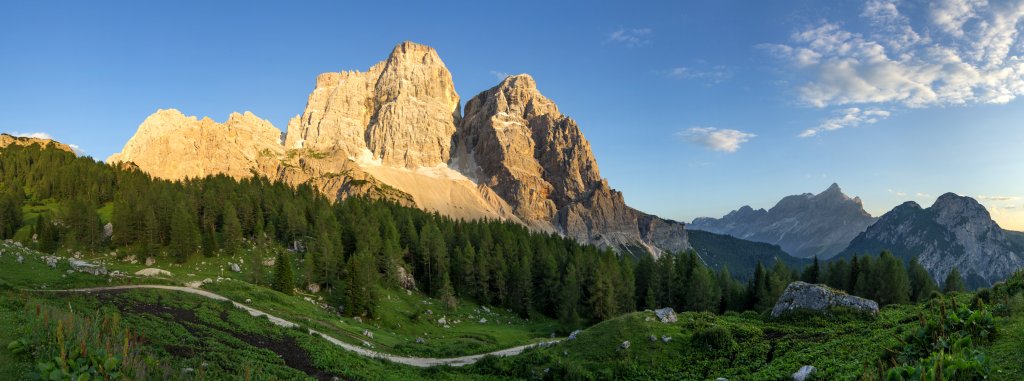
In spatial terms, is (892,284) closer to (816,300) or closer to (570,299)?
(570,299)

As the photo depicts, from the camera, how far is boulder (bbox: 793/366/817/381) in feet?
71.8

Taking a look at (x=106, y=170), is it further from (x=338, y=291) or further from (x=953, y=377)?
(x=953, y=377)

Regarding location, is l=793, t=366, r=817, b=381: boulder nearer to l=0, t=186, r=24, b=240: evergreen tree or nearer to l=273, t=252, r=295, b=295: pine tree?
l=273, t=252, r=295, b=295: pine tree

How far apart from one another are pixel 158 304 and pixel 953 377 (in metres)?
47.5

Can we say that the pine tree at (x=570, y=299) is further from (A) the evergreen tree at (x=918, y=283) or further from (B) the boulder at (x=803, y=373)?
(A) the evergreen tree at (x=918, y=283)

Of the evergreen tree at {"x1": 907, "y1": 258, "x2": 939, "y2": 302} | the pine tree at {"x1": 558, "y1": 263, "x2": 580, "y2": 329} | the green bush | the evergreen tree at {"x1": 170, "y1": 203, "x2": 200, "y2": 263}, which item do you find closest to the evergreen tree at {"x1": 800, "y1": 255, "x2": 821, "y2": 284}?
the evergreen tree at {"x1": 907, "y1": 258, "x2": 939, "y2": 302}

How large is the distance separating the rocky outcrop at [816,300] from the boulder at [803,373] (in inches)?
744

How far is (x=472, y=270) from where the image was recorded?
10012 centimetres

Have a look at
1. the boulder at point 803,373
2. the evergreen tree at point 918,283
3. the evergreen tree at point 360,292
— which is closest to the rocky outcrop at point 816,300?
the boulder at point 803,373

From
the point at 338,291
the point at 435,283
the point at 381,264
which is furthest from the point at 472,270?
the point at 338,291

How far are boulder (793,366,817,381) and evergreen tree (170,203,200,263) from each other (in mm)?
89328

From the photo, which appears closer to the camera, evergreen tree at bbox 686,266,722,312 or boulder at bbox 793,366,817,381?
boulder at bbox 793,366,817,381

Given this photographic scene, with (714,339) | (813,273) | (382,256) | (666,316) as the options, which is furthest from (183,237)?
(813,273)

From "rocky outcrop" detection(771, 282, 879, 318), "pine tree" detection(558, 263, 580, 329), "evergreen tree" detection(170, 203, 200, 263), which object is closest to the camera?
"rocky outcrop" detection(771, 282, 879, 318)
